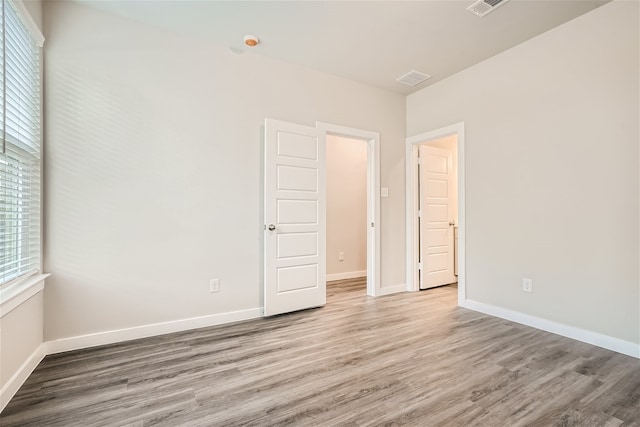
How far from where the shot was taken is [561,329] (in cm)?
273

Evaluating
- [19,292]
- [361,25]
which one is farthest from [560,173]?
[19,292]

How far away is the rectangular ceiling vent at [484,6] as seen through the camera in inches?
95.3

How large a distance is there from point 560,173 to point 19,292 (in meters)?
4.15

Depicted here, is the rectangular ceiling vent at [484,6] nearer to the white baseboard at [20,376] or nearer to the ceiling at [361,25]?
the ceiling at [361,25]

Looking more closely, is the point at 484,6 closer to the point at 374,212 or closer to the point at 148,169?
the point at 374,212

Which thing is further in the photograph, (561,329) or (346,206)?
(346,206)

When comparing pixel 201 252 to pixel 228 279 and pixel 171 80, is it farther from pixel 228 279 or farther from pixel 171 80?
pixel 171 80

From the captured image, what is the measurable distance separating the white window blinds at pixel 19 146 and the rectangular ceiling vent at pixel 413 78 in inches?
136

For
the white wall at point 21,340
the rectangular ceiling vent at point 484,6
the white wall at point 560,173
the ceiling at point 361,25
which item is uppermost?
the ceiling at point 361,25

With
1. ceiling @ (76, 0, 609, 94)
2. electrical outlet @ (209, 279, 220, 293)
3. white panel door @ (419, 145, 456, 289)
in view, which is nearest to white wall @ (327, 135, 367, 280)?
white panel door @ (419, 145, 456, 289)

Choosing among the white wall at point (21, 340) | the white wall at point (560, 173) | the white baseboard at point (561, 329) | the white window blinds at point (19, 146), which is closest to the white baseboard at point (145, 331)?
the white wall at point (21, 340)

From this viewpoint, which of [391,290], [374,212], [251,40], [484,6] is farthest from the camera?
[391,290]

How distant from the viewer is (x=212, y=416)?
1.62 m

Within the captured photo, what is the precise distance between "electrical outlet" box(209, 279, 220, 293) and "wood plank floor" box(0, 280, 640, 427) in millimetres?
360
